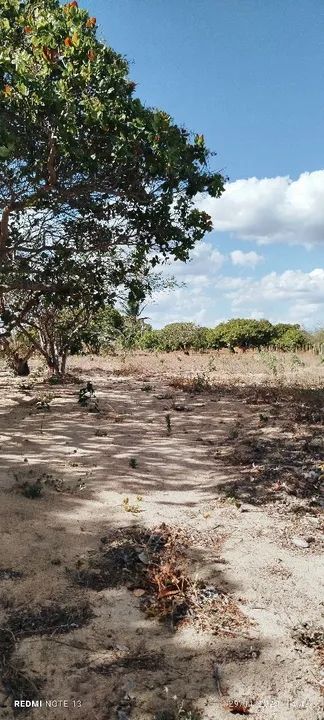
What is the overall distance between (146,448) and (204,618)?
4.01 m

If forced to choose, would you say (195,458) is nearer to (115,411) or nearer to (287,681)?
(115,411)

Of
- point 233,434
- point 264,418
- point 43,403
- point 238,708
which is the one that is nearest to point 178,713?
point 238,708

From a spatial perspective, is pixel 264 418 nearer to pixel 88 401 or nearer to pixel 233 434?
pixel 233 434

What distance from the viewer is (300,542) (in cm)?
452

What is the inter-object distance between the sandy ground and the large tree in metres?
2.99

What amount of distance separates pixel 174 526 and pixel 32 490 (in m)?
1.60

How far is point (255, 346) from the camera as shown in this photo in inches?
1006

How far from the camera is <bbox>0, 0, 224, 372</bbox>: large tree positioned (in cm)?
662

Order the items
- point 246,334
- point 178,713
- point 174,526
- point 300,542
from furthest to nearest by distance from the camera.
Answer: point 246,334 < point 174,526 < point 300,542 < point 178,713

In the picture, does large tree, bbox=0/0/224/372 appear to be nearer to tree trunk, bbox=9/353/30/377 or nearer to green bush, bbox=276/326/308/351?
tree trunk, bbox=9/353/30/377

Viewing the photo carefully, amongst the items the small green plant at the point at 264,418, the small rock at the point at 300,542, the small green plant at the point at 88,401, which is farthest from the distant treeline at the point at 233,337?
the small rock at the point at 300,542

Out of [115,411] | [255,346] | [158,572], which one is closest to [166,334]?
[255,346]

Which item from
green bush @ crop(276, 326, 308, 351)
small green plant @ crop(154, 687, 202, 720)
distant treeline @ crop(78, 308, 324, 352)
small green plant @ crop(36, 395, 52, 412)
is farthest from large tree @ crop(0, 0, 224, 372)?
green bush @ crop(276, 326, 308, 351)

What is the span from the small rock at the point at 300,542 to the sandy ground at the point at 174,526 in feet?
0.06
